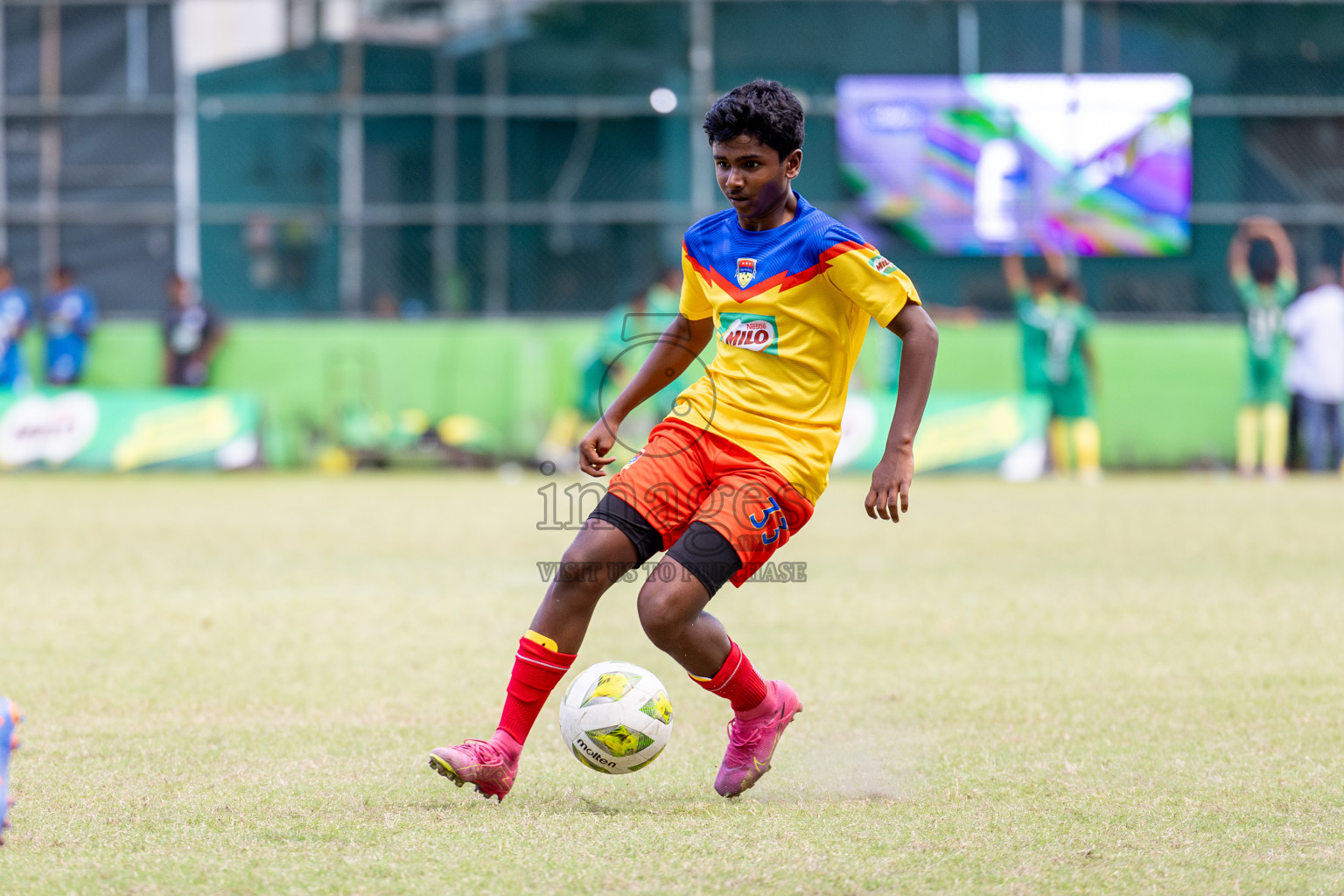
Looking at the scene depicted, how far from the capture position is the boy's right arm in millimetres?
4742

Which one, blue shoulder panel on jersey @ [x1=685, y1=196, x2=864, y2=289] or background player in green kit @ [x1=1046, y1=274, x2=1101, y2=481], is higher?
blue shoulder panel on jersey @ [x1=685, y1=196, x2=864, y2=289]

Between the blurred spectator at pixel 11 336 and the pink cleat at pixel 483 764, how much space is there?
15027 millimetres

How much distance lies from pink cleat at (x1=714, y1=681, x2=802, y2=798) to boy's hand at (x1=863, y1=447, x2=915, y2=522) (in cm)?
74

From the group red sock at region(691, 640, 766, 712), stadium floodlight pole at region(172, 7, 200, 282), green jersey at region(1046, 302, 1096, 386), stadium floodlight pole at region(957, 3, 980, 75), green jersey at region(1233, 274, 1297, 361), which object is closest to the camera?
red sock at region(691, 640, 766, 712)

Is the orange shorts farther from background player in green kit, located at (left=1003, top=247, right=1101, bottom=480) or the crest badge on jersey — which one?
background player in green kit, located at (left=1003, top=247, right=1101, bottom=480)

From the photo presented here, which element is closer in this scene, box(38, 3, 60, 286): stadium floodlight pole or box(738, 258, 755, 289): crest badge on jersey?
box(738, 258, 755, 289): crest badge on jersey

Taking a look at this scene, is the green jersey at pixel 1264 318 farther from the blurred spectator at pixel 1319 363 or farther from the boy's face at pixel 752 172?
the boy's face at pixel 752 172

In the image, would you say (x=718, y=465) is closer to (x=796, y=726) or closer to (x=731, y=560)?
(x=731, y=560)

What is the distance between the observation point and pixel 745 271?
445 cm

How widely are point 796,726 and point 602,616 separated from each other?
2.60m

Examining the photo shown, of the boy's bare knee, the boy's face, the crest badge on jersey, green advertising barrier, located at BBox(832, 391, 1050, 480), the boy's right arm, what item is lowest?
green advertising barrier, located at BBox(832, 391, 1050, 480)

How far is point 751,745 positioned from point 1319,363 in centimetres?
1437

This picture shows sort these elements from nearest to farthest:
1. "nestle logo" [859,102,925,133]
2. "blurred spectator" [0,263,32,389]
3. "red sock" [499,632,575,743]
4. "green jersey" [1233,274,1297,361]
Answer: "red sock" [499,632,575,743], "green jersey" [1233,274,1297,361], "blurred spectator" [0,263,32,389], "nestle logo" [859,102,925,133]

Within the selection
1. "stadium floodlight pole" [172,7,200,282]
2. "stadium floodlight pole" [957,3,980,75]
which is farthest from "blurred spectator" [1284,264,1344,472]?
→ "stadium floodlight pole" [172,7,200,282]
